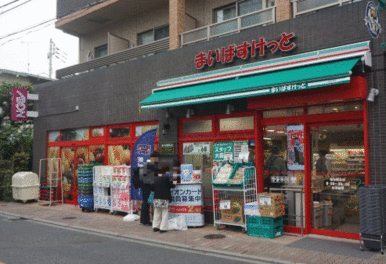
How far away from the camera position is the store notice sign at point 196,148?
436 inches

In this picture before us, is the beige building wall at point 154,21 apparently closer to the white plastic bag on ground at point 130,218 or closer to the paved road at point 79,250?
the white plastic bag on ground at point 130,218

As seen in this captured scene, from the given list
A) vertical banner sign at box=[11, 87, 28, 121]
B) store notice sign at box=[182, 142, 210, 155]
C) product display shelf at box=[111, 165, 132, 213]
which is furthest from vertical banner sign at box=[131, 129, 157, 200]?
vertical banner sign at box=[11, 87, 28, 121]

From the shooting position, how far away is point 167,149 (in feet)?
38.9

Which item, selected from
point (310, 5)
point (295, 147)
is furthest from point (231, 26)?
point (295, 147)

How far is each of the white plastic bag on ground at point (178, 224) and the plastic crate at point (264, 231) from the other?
5.97 ft

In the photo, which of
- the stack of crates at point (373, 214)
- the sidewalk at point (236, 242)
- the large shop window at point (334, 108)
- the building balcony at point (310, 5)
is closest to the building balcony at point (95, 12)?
the building balcony at point (310, 5)

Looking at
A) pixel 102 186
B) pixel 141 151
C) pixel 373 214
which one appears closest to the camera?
pixel 373 214

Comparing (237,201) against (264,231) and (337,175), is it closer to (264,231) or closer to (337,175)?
(264,231)

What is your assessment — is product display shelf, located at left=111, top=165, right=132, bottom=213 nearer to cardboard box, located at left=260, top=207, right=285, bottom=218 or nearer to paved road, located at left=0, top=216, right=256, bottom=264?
paved road, located at left=0, top=216, right=256, bottom=264

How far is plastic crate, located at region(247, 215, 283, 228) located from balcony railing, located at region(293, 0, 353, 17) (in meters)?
5.27

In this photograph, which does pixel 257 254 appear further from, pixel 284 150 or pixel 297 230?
pixel 284 150

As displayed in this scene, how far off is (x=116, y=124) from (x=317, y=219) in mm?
7936

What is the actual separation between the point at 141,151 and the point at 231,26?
4635mm

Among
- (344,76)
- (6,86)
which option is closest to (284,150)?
(344,76)
